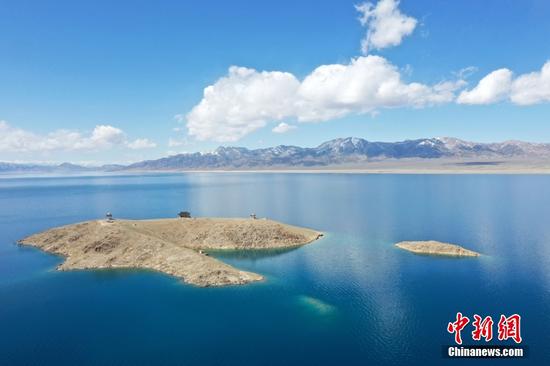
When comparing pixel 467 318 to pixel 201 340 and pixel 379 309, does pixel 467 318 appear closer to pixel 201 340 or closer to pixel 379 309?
pixel 379 309

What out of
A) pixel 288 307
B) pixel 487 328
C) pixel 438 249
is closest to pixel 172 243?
pixel 288 307

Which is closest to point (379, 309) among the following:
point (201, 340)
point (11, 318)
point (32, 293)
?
point (201, 340)

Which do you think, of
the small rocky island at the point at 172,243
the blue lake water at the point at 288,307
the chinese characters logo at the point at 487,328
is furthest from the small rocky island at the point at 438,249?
the chinese characters logo at the point at 487,328

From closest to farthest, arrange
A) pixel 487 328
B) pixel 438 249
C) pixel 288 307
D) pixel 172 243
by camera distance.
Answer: pixel 487 328 < pixel 288 307 < pixel 438 249 < pixel 172 243

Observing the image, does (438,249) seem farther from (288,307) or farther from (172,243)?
(172,243)

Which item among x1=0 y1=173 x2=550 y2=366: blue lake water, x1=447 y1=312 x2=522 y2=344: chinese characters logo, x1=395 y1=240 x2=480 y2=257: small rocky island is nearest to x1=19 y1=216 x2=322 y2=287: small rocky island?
x1=0 y1=173 x2=550 y2=366: blue lake water
